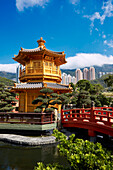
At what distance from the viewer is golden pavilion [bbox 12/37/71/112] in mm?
16594

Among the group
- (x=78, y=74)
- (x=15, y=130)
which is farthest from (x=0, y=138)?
(x=78, y=74)

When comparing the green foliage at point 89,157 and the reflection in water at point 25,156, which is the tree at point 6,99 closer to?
the reflection in water at point 25,156

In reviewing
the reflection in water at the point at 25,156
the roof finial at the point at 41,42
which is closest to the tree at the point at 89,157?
the reflection in water at the point at 25,156

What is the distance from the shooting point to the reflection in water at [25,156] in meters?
7.20

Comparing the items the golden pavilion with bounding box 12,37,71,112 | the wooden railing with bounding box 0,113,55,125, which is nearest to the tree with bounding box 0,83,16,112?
the golden pavilion with bounding box 12,37,71,112

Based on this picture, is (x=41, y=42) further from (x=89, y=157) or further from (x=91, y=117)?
(x=89, y=157)

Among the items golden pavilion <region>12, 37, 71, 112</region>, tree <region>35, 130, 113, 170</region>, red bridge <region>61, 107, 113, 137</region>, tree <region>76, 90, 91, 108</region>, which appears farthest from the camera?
tree <region>76, 90, 91, 108</region>

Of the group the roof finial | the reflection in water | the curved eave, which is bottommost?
the reflection in water

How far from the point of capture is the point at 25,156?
8211 millimetres

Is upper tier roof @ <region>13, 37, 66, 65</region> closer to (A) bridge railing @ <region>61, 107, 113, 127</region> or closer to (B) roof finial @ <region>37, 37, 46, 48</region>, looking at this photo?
(B) roof finial @ <region>37, 37, 46, 48</region>

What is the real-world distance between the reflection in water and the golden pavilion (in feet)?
24.4

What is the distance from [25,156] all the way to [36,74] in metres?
10.8

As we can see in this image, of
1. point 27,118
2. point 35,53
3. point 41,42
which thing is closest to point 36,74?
point 35,53

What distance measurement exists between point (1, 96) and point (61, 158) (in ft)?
34.5
